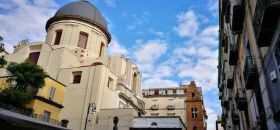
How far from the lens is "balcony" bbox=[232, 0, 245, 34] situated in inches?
475

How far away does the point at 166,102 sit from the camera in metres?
55.7

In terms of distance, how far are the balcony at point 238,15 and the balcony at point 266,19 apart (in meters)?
4.26

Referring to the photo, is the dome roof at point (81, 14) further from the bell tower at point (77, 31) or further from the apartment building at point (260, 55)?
the apartment building at point (260, 55)

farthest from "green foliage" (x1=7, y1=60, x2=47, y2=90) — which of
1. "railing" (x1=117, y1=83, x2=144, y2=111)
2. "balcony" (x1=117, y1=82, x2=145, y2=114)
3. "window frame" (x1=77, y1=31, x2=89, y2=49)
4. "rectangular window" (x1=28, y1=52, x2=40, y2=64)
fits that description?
"window frame" (x1=77, y1=31, x2=89, y2=49)

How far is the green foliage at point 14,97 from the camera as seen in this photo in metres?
20.6

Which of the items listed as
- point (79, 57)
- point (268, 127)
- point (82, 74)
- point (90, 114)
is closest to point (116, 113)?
point (90, 114)

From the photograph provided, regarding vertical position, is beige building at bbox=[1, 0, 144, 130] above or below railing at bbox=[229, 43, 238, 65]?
above

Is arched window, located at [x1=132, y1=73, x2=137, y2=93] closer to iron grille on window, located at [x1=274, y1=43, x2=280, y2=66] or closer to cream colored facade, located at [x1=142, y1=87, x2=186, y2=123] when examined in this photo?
cream colored facade, located at [x1=142, y1=87, x2=186, y2=123]

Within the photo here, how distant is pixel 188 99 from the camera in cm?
4919

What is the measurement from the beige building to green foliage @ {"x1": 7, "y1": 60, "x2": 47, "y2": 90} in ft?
25.0

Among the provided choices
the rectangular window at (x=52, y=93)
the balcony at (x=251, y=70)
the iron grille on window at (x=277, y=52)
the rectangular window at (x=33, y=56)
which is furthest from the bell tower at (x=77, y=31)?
the iron grille on window at (x=277, y=52)

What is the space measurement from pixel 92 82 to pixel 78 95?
2.39 meters

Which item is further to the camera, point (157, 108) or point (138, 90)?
point (157, 108)

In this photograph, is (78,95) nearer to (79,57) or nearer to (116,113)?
(116,113)
